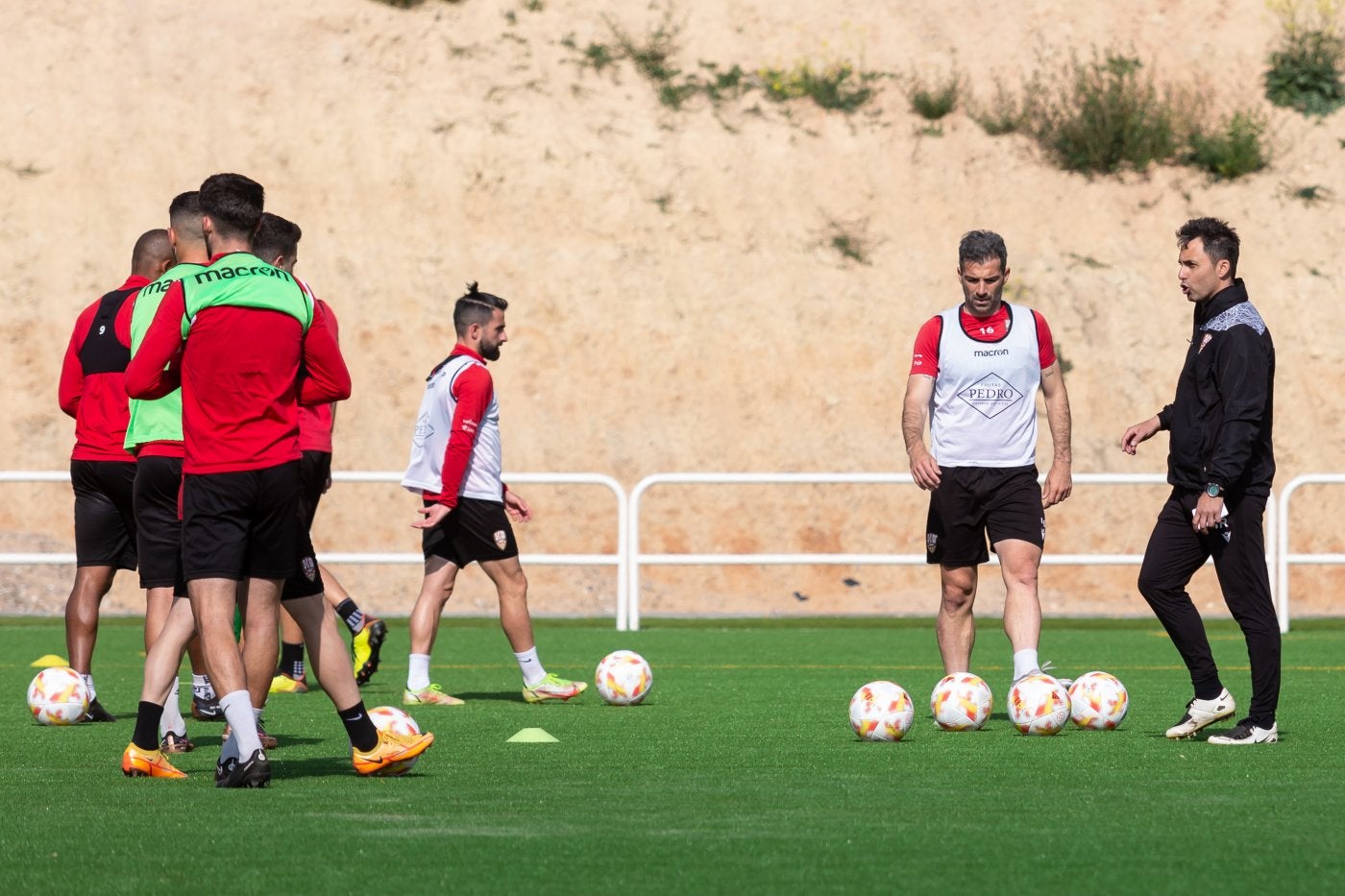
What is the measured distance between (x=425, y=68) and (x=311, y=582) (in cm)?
2469

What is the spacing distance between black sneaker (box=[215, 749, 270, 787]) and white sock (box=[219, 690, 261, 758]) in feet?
0.10

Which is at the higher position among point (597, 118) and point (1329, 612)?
point (597, 118)

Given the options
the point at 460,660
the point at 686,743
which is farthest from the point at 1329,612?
the point at 686,743

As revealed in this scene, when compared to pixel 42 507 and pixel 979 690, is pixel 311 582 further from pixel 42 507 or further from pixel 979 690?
pixel 42 507

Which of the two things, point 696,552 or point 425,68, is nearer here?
point 696,552

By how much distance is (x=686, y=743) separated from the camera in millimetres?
8328

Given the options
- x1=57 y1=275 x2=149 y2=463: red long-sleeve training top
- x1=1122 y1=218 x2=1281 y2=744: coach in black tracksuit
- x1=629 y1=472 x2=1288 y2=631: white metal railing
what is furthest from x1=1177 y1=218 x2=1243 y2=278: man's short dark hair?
x1=629 y1=472 x2=1288 y2=631: white metal railing

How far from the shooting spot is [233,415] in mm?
6609

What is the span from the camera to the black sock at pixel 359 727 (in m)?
6.92

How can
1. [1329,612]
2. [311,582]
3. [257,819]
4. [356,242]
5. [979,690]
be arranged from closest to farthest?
1. [257,819]
2. [311,582]
3. [979,690]
4. [1329,612]
5. [356,242]

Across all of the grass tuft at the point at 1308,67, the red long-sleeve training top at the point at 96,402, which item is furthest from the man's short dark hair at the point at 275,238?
the grass tuft at the point at 1308,67

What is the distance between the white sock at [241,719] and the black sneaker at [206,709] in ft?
9.06

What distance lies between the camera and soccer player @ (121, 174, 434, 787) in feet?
21.7

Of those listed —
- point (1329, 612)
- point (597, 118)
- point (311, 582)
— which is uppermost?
point (597, 118)
